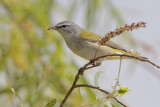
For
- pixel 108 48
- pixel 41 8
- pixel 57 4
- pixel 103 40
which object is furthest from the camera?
pixel 57 4

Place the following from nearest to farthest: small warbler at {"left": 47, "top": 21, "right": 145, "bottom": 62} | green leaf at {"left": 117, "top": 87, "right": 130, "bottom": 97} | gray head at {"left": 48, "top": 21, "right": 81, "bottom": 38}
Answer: green leaf at {"left": 117, "top": 87, "right": 130, "bottom": 97} < small warbler at {"left": 47, "top": 21, "right": 145, "bottom": 62} < gray head at {"left": 48, "top": 21, "right": 81, "bottom": 38}

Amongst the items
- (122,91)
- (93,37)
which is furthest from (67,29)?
(122,91)

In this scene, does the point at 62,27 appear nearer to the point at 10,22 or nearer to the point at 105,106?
the point at 10,22

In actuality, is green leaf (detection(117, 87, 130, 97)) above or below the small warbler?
below

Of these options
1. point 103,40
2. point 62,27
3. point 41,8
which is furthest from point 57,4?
point 103,40

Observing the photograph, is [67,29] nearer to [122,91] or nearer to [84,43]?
[84,43]

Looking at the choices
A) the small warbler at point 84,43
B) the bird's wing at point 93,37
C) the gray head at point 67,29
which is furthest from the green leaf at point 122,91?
the gray head at point 67,29

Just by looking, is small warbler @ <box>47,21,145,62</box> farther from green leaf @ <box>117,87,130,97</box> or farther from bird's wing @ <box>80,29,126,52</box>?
green leaf @ <box>117,87,130,97</box>

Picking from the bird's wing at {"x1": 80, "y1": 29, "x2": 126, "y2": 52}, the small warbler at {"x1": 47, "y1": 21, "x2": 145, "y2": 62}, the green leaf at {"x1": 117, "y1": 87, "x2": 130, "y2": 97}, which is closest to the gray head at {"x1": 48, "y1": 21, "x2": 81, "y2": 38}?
the small warbler at {"x1": 47, "y1": 21, "x2": 145, "y2": 62}

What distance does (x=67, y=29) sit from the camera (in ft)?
11.2

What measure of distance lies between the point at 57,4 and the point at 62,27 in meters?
0.77

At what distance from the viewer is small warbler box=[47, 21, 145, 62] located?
2.97m

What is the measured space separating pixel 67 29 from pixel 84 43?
0.39 m

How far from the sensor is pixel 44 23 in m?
3.44
